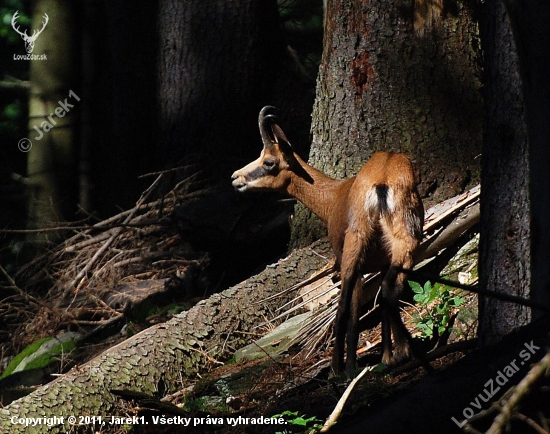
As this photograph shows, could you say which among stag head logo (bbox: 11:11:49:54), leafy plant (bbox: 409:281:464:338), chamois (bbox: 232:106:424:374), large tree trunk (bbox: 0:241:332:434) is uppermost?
stag head logo (bbox: 11:11:49:54)

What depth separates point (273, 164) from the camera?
24.6 ft

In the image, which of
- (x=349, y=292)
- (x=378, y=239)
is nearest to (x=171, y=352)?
(x=349, y=292)

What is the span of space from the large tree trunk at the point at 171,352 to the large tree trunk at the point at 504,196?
323 cm

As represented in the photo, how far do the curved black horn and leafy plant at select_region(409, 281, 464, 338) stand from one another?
205 cm

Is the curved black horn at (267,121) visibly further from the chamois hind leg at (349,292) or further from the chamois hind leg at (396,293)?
the chamois hind leg at (396,293)

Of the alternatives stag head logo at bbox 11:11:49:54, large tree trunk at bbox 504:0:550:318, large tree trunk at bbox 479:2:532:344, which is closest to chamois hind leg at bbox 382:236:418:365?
large tree trunk at bbox 479:2:532:344

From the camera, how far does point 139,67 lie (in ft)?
36.2

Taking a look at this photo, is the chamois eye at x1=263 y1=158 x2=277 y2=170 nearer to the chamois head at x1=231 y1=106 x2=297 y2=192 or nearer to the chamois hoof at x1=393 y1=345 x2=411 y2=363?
the chamois head at x1=231 y1=106 x2=297 y2=192

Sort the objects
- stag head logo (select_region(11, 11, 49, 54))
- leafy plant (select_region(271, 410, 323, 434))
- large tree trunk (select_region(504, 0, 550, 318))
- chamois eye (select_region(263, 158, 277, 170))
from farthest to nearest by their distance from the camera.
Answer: stag head logo (select_region(11, 11, 49, 54)) < chamois eye (select_region(263, 158, 277, 170)) < leafy plant (select_region(271, 410, 323, 434)) < large tree trunk (select_region(504, 0, 550, 318))

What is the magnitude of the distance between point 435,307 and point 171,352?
2.20m

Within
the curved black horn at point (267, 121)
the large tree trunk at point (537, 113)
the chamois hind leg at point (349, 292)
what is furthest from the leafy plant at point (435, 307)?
the large tree trunk at point (537, 113)

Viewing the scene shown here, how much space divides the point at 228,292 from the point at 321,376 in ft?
5.87

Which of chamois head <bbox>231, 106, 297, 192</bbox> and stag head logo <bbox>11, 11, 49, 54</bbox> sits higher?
stag head logo <bbox>11, 11, 49, 54</bbox>

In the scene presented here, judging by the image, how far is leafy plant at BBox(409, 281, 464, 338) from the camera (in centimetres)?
580
